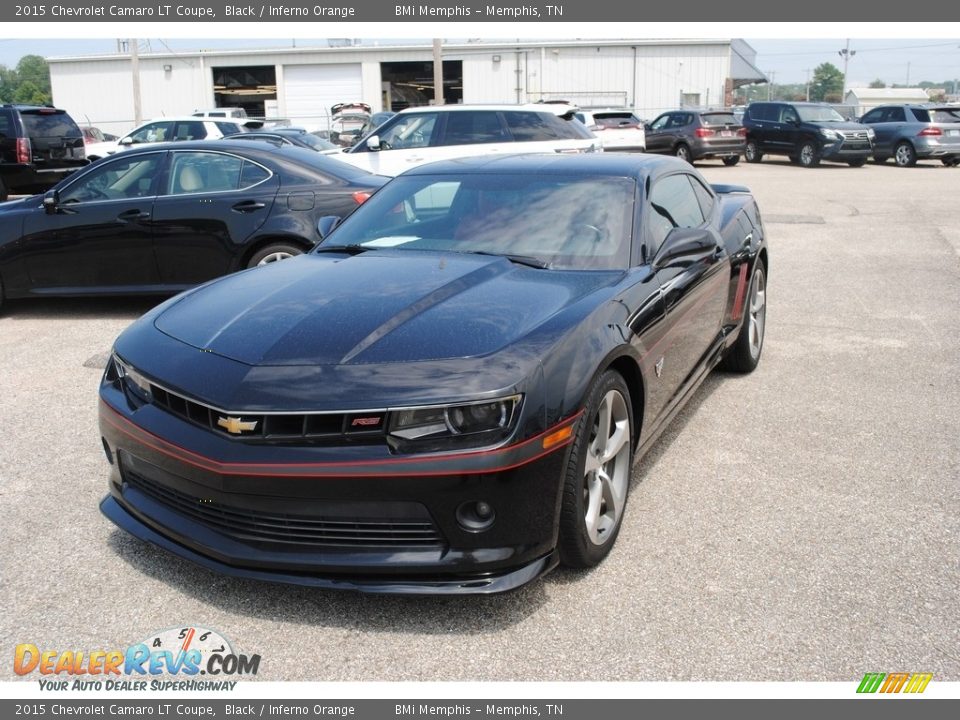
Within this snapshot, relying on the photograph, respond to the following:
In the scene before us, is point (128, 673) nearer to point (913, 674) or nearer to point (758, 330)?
point (913, 674)

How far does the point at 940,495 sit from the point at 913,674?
159 cm

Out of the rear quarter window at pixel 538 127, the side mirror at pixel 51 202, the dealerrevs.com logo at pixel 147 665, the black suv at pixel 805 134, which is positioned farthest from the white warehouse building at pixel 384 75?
the dealerrevs.com logo at pixel 147 665

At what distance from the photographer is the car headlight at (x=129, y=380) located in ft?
11.5

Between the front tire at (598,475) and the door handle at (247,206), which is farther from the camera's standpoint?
the door handle at (247,206)

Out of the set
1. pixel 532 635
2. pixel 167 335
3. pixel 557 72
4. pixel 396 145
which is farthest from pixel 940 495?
pixel 557 72

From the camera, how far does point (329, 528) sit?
121 inches

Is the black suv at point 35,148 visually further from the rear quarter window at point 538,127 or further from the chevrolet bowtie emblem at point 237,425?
the chevrolet bowtie emblem at point 237,425

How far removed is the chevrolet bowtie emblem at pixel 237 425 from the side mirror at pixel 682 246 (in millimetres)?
2054

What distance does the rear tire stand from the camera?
28.2m

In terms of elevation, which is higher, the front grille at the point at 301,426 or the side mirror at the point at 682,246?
the side mirror at the point at 682,246

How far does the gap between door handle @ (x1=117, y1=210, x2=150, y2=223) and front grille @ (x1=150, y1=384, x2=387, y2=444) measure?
17.5 ft

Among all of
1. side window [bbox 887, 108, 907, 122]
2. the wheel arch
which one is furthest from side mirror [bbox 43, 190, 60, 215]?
side window [bbox 887, 108, 907, 122]

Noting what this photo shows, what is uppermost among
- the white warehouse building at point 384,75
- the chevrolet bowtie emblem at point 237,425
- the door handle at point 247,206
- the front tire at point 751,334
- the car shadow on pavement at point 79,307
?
the white warehouse building at point 384,75

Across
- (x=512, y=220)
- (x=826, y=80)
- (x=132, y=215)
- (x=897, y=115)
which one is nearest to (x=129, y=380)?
(x=512, y=220)
